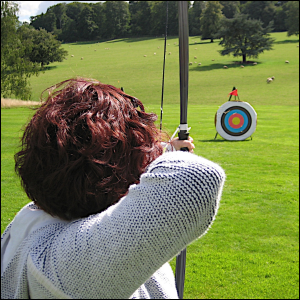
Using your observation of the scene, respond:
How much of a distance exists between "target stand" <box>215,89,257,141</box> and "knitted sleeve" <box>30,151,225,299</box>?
560 cm

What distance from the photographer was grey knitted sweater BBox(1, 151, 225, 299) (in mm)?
423

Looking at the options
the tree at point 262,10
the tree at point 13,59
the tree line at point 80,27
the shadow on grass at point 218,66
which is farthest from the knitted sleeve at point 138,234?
the tree at point 262,10

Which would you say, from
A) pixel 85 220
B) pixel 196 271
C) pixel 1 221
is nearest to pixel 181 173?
pixel 85 220

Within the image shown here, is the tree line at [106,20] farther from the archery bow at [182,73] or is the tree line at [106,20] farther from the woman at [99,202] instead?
the woman at [99,202]

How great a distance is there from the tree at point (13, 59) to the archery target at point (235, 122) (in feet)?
10.8

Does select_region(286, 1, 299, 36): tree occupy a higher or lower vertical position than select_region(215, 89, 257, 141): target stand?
higher

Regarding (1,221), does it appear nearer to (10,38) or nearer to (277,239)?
(277,239)

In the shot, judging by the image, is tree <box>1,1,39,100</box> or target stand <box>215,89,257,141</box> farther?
target stand <box>215,89,257,141</box>

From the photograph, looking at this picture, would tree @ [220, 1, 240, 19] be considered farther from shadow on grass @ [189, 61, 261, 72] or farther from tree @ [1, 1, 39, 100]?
tree @ [1, 1, 39, 100]

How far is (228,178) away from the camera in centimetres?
418

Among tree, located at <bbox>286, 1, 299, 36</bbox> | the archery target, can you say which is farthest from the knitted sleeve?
tree, located at <bbox>286, 1, 299, 36</bbox>

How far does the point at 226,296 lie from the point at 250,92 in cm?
806

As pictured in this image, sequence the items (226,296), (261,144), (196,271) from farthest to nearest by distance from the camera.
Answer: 1. (261,144)
2. (196,271)
3. (226,296)

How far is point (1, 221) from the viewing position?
2.80m
